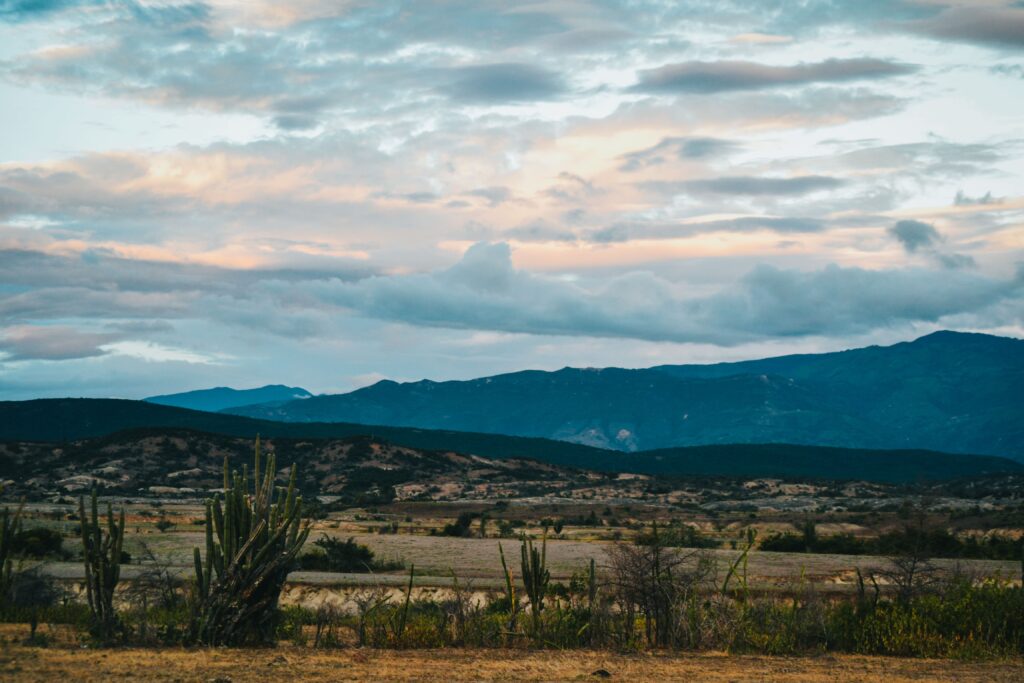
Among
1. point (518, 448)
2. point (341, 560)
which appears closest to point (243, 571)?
point (341, 560)

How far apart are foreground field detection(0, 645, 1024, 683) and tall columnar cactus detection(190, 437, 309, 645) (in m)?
0.54

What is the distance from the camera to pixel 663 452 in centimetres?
19088

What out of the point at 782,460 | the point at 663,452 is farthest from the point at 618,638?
the point at 663,452

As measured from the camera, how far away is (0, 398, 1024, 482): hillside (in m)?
168

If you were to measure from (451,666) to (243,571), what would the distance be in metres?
3.61

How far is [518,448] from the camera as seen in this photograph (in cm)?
18412

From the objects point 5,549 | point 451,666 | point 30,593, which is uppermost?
point 5,549

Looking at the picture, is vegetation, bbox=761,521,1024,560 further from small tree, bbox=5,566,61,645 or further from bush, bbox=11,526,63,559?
small tree, bbox=5,566,61,645

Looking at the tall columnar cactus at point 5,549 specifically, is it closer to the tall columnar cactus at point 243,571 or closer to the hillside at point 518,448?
the tall columnar cactus at point 243,571

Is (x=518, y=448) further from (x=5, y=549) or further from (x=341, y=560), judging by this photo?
(x=5, y=549)

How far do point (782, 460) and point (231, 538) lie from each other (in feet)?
546

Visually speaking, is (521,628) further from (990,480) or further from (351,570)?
(990,480)

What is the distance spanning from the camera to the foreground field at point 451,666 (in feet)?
45.1

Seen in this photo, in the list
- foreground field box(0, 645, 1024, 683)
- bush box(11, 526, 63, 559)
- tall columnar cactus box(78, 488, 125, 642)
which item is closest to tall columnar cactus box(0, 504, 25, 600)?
tall columnar cactus box(78, 488, 125, 642)
